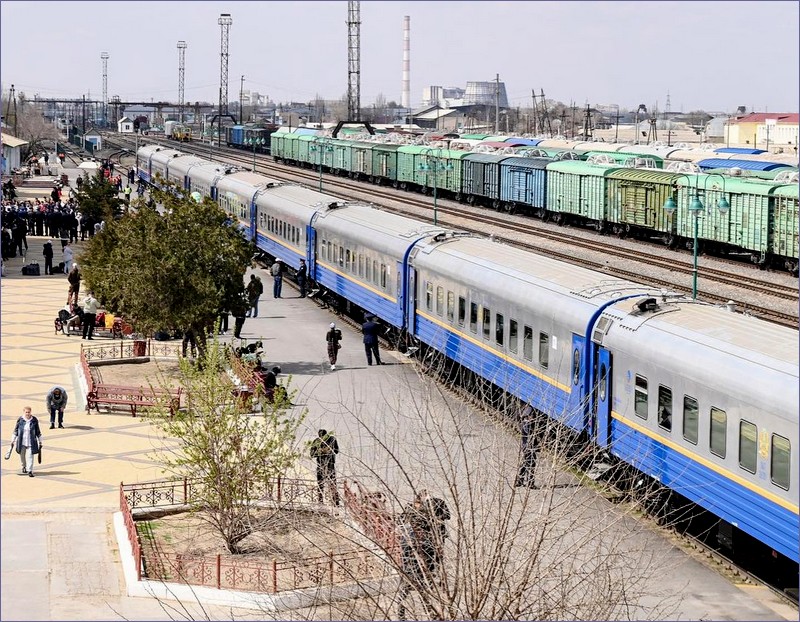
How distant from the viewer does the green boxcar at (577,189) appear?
5050cm

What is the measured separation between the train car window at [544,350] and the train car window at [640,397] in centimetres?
305

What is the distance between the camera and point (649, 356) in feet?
52.9

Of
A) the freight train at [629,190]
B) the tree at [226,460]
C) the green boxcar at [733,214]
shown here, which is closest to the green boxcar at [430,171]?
the freight train at [629,190]

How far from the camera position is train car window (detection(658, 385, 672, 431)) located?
615 inches

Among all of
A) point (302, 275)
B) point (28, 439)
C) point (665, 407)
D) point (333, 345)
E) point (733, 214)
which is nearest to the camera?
point (665, 407)

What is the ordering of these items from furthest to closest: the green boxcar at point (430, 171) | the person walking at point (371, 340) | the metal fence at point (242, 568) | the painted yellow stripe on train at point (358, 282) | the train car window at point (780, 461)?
the green boxcar at point (430, 171), the painted yellow stripe on train at point (358, 282), the person walking at point (371, 340), the metal fence at point (242, 568), the train car window at point (780, 461)

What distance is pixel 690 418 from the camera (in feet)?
49.4

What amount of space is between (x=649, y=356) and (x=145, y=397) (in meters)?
11.7

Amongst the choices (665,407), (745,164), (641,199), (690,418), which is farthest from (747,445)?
(745,164)

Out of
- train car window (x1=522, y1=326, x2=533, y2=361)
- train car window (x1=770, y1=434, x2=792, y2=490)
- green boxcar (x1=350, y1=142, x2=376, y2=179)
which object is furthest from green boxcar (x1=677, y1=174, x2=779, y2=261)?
green boxcar (x1=350, y1=142, x2=376, y2=179)

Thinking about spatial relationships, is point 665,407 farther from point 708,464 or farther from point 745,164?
point 745,164

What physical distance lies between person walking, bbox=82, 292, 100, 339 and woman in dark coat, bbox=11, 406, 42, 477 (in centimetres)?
1255

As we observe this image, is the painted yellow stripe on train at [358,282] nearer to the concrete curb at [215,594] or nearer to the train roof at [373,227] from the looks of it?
the train roof at [373,227]

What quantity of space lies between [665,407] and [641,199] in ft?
105
